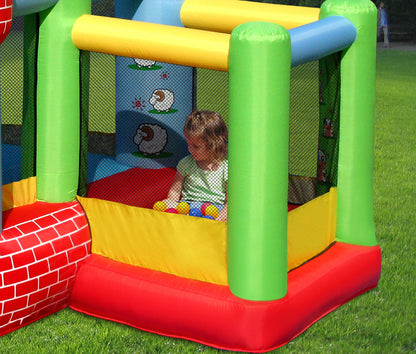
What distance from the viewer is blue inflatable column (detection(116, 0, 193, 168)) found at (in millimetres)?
4875

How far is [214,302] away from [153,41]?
1173 millimetres

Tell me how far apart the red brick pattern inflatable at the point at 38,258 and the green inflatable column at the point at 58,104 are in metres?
→ 0.11

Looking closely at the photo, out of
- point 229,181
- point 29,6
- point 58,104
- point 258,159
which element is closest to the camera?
point 258,159

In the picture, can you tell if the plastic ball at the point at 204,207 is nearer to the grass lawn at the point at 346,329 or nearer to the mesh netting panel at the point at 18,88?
the grass lawn at the point at 346,329

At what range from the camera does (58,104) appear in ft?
13.4

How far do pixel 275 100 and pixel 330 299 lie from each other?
1126mm

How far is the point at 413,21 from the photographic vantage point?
20.2 meters

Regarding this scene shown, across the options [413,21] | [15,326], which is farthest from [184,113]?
[413,21]

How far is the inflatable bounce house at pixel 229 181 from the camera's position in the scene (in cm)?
364

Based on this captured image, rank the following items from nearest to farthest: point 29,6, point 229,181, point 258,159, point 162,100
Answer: point 258,159 → point 229,181 → point 29,6 → point 162,100

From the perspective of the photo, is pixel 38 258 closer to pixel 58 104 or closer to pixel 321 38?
pixel 58 104

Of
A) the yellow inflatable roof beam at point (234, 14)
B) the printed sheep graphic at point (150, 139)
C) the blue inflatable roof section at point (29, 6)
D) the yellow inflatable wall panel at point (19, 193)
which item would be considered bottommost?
the yellow inflatable wall panel at point (19, 193)

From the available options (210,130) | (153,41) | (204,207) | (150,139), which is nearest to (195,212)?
(204,207)

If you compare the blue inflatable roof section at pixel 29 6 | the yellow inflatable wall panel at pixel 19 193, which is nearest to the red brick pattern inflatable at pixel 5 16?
the blue inflatable roof section at pixel 29 6
